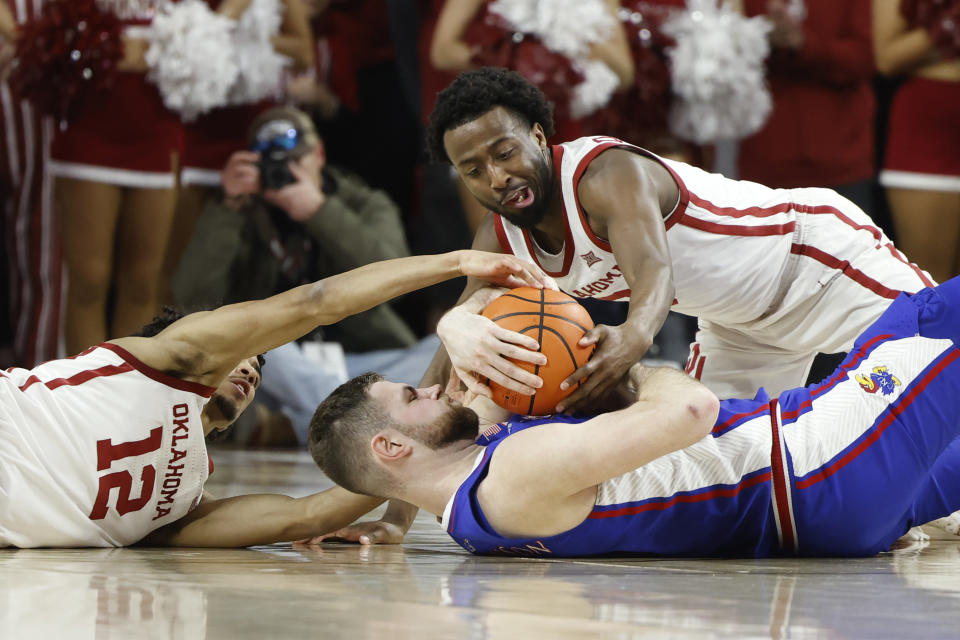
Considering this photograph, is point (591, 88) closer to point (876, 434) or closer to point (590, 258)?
point (590, 258)

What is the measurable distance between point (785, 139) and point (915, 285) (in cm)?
389

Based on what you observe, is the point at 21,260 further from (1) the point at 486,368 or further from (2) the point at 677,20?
(1) the point at 486,368

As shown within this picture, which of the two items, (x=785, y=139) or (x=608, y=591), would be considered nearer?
(x=608, y=591)

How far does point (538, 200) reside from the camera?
3.59 m

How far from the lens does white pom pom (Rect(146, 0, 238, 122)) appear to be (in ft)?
22.8

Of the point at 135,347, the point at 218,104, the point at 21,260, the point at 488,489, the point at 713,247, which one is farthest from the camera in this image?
the point at 21,260

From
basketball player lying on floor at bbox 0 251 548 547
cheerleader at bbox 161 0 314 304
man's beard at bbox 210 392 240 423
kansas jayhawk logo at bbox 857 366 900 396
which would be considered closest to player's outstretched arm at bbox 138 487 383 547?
basketball player lying on floor at bbox 0 251 548 547

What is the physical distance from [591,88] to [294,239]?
1989 mm

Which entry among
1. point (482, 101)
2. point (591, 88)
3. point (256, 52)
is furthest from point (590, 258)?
point (256, 52)

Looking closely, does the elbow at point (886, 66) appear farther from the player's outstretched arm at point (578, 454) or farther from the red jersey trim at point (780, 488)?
the player's outstretched arm at point (578, 454)

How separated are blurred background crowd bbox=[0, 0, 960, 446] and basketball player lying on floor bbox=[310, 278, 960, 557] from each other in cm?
384

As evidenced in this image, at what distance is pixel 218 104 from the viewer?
733 cm

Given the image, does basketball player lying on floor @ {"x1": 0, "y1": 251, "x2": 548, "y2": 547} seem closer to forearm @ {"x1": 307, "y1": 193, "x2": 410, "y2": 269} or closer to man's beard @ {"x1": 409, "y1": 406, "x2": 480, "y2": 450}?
man's beard @ {"x1": 409, "y1": 406, "x2": 480, "y2": 450}

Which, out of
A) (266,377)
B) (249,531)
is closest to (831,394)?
(249,531)
